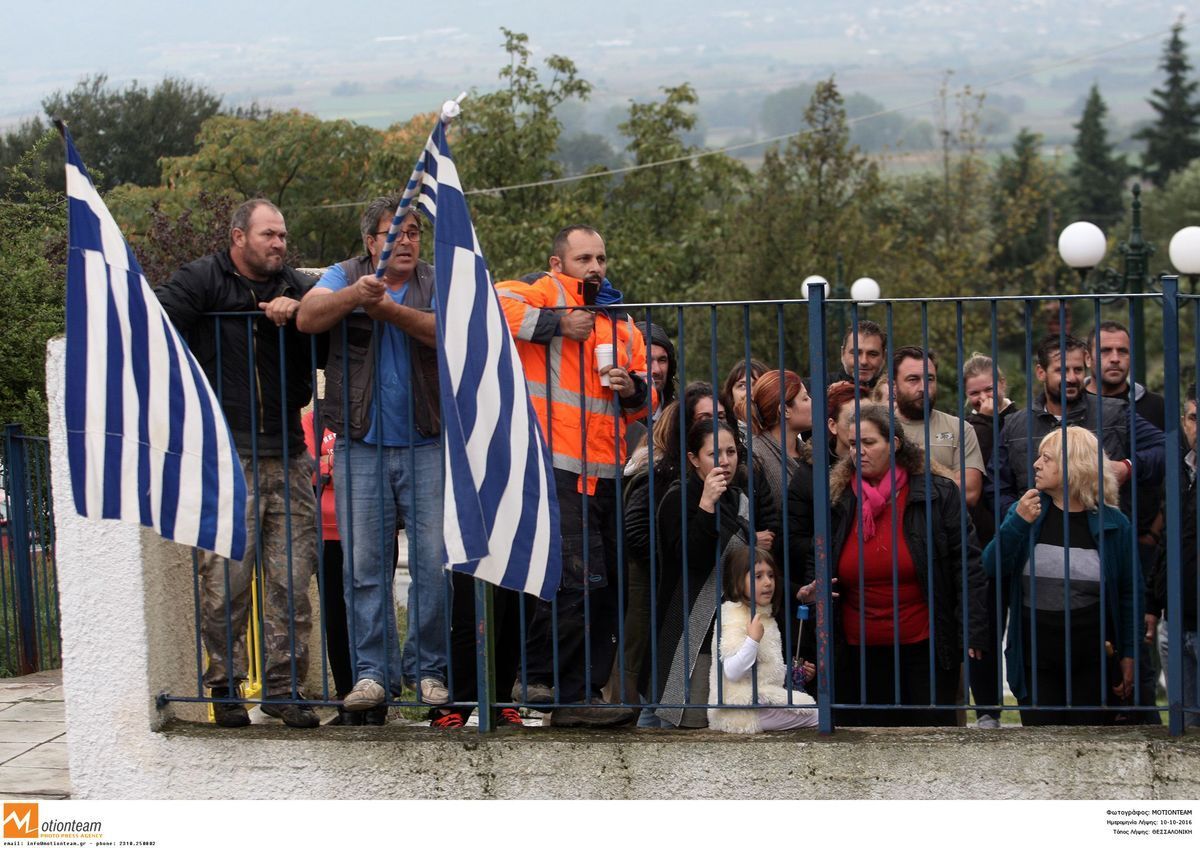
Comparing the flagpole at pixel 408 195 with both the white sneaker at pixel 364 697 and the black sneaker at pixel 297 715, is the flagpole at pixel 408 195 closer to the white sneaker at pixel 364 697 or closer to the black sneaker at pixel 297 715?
the white sneaker at pixel 364 697

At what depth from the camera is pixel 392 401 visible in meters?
5.82

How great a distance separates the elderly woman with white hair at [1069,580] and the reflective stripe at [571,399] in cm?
147

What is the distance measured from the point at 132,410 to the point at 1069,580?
3.25 m

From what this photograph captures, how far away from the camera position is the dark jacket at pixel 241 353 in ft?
19.1

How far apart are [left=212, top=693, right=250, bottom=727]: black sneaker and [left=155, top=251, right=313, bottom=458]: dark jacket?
3.04 feet

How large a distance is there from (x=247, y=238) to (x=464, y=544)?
1.48 metres

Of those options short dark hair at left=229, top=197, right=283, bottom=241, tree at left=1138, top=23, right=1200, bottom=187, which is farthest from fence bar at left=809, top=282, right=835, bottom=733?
tree at left=1138, top=23, right=1200, bottom=187

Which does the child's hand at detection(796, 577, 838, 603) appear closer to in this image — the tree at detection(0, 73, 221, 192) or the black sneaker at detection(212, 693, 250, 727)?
the black sneaker at detection(212, 693, 250, 727)

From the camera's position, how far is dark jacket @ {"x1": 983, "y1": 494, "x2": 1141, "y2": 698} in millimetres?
5875

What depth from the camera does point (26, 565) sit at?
10.4 meters
